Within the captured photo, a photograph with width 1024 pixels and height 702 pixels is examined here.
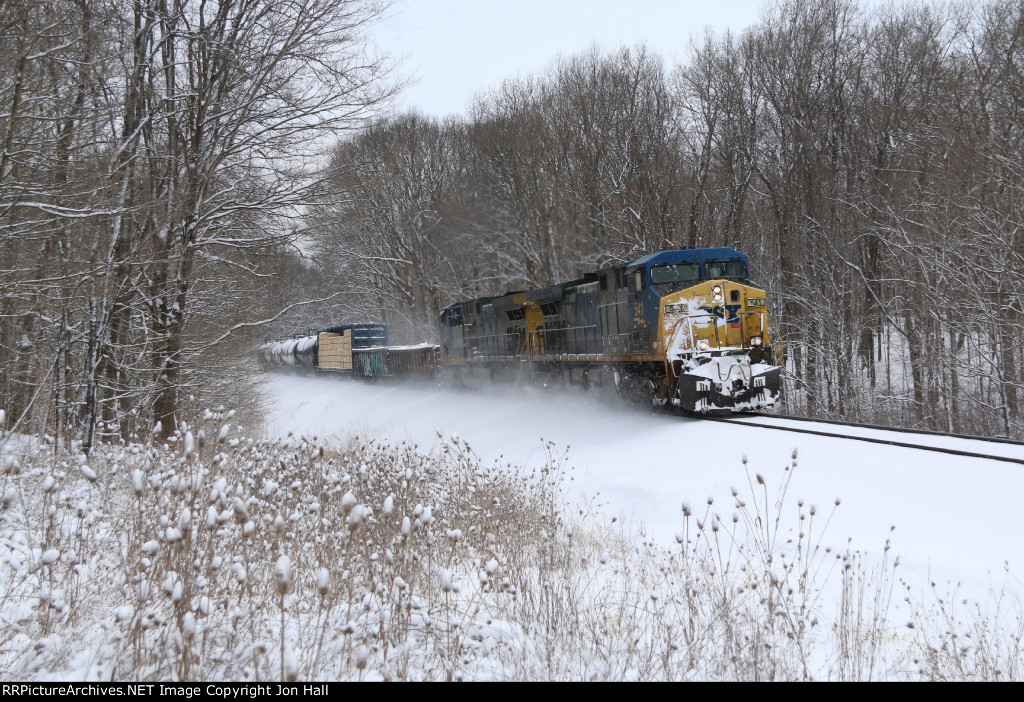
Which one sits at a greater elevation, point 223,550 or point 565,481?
point 223,550

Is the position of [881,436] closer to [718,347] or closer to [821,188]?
[718,347]

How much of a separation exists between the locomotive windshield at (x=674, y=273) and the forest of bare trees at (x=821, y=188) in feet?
18.1

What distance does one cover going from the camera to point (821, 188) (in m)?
22.7

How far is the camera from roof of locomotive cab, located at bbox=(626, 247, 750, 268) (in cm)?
1317

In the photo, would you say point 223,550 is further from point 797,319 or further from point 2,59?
point 797,319

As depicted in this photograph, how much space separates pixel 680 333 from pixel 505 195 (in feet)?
62.1

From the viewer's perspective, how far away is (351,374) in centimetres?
3356

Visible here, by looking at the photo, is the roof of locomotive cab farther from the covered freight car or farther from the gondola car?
the covered freight car

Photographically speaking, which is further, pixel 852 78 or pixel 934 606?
pixel 852 78

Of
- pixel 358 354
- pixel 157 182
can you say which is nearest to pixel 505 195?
pixel 358 354

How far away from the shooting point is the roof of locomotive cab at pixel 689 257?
13.2 meters

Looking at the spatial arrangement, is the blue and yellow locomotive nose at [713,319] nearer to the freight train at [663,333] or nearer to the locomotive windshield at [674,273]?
the freight train at [663,333]

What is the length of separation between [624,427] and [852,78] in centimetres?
1699
